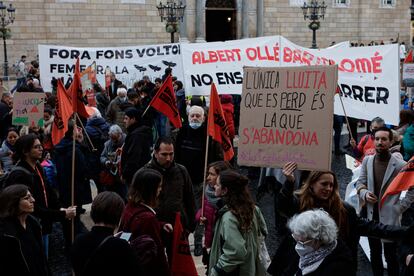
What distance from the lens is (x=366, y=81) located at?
722 centimetres

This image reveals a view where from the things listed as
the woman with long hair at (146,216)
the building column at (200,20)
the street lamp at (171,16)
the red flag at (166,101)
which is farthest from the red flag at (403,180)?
the building column at (200,20)

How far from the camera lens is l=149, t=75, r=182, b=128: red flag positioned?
7148mm

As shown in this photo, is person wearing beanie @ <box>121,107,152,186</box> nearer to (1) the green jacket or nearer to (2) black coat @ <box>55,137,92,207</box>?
(2) black coat @ <box>55,137,92,207</box>

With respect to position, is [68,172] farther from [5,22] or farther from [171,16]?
[5,22]

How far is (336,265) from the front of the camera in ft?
10.0

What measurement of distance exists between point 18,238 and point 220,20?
2721 cm

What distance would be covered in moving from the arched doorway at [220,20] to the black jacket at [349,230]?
82.8 ft

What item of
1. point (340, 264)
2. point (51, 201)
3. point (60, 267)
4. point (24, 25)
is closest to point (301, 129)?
point (340, 264)

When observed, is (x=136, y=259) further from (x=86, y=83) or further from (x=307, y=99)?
(x=86, y=83)

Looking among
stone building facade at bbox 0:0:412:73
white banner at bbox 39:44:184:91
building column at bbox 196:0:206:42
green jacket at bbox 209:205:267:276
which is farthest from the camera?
building column at bbox 196:0:206:42

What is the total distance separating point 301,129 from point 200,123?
247 centimetres

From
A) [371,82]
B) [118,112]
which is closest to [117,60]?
[118,112]

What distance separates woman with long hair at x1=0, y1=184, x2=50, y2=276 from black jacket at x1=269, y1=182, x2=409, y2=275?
1.54m

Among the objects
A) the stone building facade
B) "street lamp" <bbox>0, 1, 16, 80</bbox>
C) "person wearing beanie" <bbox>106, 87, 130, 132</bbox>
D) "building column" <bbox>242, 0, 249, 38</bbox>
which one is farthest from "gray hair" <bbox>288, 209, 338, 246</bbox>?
"building column" <bbox>242, 0, 249, 38</bbox>
